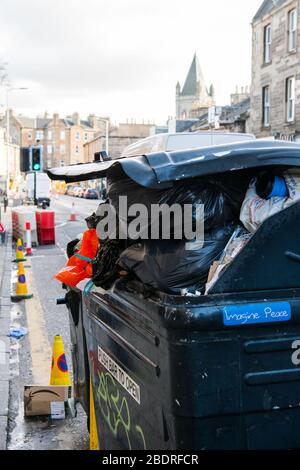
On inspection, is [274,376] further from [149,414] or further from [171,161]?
[171,161]

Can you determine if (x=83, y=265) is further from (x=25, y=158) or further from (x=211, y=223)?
(x=25, y=158)

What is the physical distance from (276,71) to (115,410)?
1073 inches

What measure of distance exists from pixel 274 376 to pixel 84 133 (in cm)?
12804

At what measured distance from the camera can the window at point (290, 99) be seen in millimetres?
26016

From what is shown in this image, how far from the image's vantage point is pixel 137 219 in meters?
2.61

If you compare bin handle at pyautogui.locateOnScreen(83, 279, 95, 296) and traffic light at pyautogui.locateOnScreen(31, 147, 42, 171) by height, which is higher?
traffic light at pyautogui.locateOnScreen(31, 147, 42, 171)

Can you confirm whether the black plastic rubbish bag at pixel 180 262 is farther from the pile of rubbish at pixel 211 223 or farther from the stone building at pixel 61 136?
the stone building at pixel 61 136

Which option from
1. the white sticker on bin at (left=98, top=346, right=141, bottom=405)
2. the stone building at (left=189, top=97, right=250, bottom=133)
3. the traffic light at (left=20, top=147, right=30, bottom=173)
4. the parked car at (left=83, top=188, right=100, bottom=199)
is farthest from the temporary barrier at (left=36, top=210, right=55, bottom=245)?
the parked car at (left=83, top=188, right=100, bottom=199)

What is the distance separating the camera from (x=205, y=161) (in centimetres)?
231

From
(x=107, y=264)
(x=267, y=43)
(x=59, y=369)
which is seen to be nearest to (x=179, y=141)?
(x=59, y=369)

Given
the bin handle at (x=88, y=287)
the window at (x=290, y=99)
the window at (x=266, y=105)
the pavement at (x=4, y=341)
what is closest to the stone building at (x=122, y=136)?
the window at (x=266, y=105)

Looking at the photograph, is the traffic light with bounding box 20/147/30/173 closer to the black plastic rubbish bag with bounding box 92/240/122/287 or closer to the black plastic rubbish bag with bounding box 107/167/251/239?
the black plastic rubbish bag with bounding box 92/240/122/287

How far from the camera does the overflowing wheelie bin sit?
215cm
